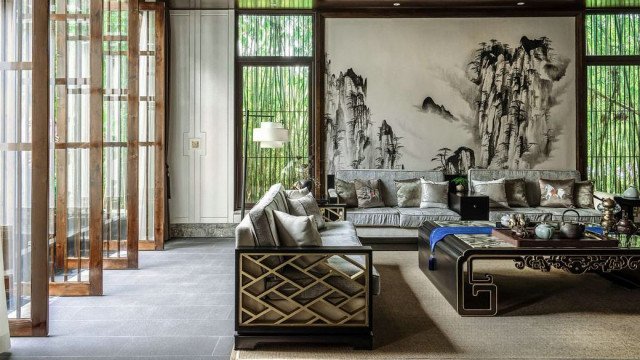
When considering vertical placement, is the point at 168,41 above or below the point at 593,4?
below

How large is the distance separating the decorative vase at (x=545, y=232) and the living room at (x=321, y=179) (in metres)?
0.02

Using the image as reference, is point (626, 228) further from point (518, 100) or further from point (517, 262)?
point (518, 100)

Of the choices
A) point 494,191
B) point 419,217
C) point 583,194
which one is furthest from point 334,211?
point 583,194

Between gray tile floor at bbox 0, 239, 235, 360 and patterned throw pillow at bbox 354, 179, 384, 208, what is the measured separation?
1.91 metres

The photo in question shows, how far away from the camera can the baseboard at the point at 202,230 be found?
757 cm

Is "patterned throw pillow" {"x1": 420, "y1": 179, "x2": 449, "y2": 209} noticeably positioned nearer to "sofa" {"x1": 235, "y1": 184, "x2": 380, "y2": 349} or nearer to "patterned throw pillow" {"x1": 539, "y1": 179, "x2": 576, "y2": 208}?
"patterned throw pillow" {"x1": 539, "y1": 179, "x2": 576, "y2": 208}

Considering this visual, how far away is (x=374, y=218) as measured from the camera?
645cm

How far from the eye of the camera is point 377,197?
6.82 metres

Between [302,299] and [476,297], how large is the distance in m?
1.46

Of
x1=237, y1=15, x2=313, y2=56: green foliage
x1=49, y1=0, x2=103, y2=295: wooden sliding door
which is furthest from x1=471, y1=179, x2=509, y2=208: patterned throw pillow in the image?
x1=49, y1=0, x2=103, y2=295: wooden sliding door

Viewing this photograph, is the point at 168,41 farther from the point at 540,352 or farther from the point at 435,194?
the point at 540,352

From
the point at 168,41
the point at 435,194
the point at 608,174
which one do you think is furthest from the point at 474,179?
the point at 168,41

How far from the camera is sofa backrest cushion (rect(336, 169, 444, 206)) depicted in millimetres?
7066

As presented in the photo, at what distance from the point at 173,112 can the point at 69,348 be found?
4783 mm
